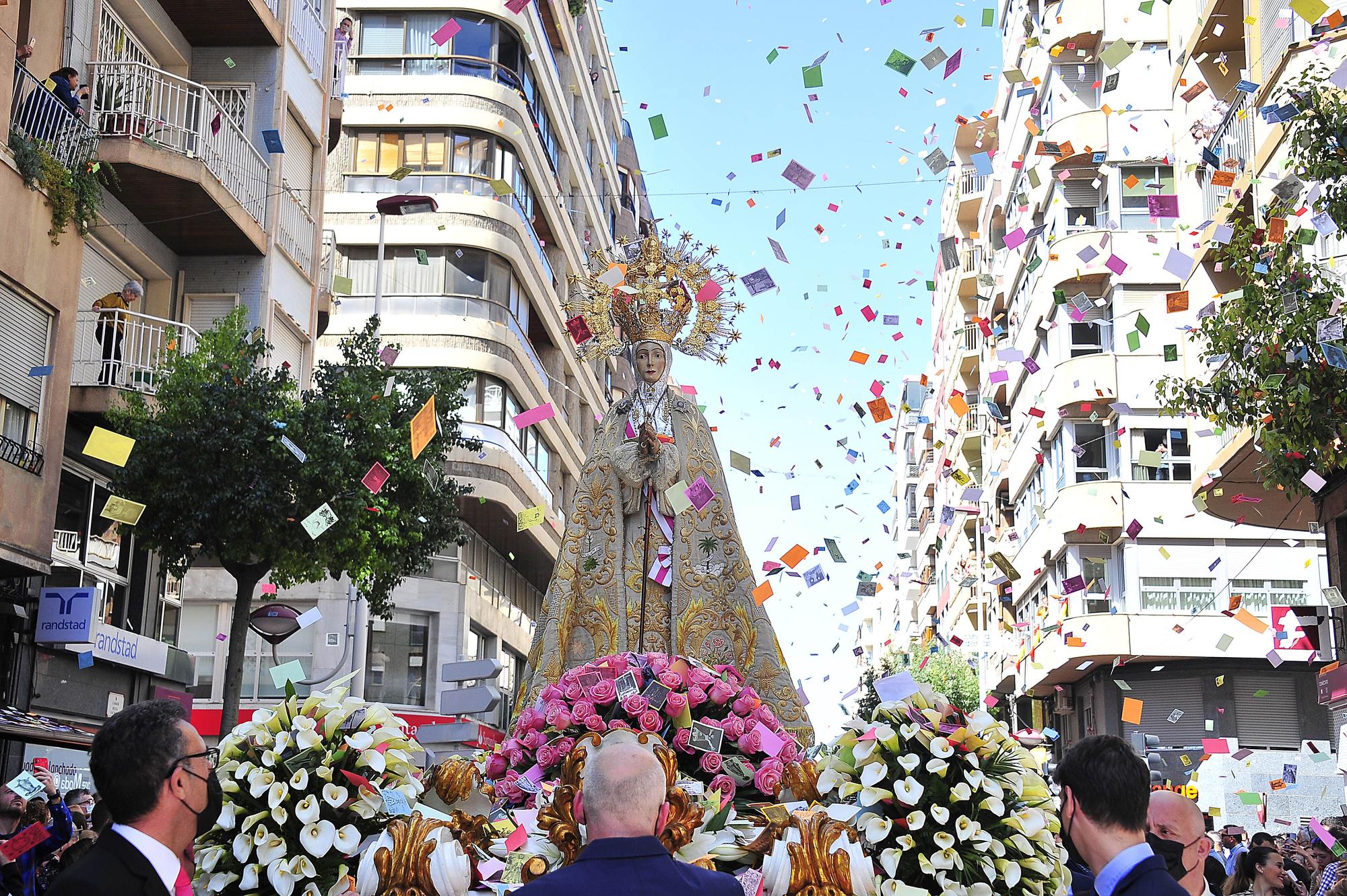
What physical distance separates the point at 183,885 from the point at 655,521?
464 cm

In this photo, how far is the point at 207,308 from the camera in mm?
20688

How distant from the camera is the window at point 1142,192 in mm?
33562

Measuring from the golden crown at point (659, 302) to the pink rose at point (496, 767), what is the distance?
294 cm

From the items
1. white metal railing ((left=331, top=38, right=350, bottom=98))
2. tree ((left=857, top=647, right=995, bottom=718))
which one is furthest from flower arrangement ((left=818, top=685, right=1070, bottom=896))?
tree ((left=857, top=647, right=995, bottom=718))

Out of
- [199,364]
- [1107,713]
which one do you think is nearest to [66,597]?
[199,364]

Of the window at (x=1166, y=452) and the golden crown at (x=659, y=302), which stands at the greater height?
the window at (x=1166, y=452)

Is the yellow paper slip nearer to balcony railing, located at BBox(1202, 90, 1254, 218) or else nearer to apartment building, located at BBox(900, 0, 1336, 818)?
balcony railing, located at BBox(1202, 90, 1254, 218)

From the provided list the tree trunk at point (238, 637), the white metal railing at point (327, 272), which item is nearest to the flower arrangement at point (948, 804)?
the tree trunk at point (238, 637)

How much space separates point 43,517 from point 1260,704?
966 inches

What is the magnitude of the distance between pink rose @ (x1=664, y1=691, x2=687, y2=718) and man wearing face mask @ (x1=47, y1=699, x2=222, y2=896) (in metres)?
2.21

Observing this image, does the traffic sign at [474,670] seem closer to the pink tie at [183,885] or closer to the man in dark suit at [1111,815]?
the pink tie at [183,885]

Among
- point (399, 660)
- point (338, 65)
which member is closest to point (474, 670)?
point (338, 65)

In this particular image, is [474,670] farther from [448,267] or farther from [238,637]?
[448,267]

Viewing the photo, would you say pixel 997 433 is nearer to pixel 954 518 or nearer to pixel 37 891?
pixel 954 518
